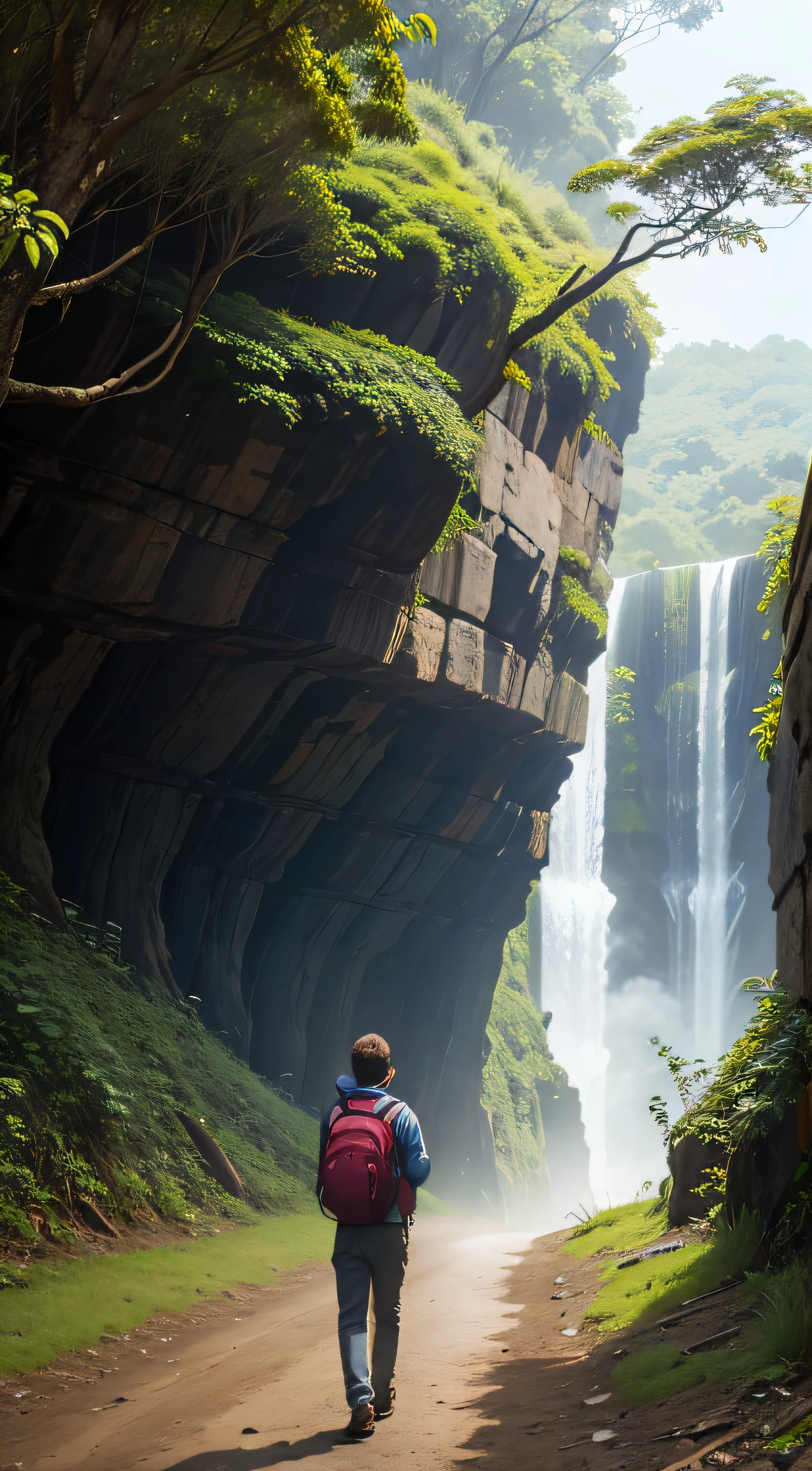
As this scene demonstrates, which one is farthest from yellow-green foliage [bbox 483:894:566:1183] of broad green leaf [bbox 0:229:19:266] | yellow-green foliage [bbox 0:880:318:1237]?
broad green leaf [bbox 0:229:19:266]

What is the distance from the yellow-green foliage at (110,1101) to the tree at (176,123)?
4.49m

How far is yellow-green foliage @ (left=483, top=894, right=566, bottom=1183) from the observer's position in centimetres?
2466

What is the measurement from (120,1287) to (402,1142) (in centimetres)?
316

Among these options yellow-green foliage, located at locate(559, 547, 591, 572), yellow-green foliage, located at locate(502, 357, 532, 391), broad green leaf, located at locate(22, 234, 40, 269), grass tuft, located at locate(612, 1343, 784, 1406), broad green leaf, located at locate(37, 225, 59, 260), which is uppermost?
yellow-green foliage, located at locate(559, 547, 591, 572)

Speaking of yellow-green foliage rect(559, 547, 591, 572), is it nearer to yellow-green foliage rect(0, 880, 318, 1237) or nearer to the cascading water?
yellow-green foliage rect(0, 880, 318, 1237)

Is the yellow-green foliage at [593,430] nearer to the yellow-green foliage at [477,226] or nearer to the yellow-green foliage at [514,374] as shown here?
the yellow-green foliage at [477,226]

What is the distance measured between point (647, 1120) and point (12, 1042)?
35.0 m

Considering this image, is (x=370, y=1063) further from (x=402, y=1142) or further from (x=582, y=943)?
(x=582, y=943)

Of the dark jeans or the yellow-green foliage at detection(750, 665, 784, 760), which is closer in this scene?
the dark jeans

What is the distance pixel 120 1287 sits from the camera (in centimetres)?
586

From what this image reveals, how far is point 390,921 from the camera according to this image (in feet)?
61.1

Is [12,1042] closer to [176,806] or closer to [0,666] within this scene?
[0,666]

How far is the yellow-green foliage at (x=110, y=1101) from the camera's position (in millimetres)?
6402

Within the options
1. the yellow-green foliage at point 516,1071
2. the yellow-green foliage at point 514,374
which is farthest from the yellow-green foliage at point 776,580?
the yellow-green foliage at point 516,1071
